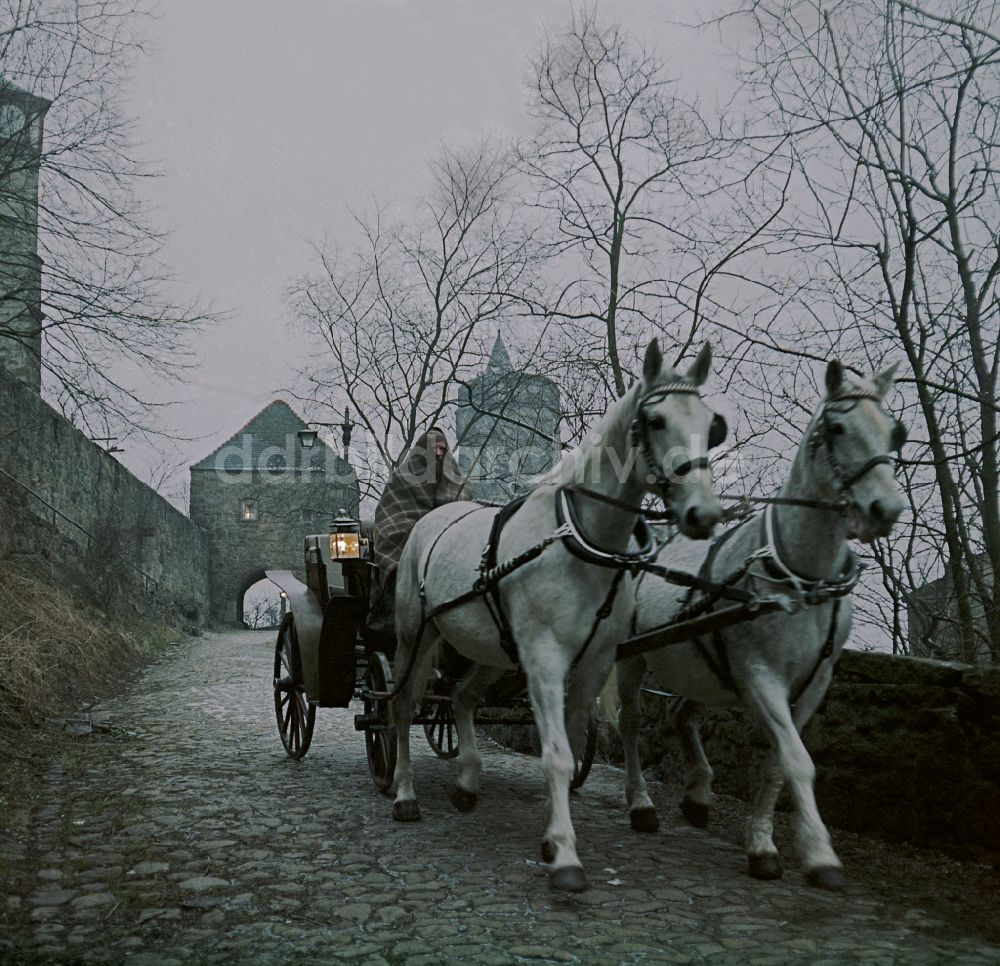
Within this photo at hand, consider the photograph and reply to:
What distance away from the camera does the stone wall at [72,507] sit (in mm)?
14148

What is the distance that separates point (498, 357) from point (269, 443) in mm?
22944

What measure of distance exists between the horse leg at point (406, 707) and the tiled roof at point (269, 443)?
31589mm

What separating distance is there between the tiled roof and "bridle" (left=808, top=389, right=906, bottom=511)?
33634 mm

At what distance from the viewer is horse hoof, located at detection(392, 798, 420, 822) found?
4918mm

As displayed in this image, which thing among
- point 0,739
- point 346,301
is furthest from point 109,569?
point 0,739

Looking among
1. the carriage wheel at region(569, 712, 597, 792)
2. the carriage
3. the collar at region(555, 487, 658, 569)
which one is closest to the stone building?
the carriage

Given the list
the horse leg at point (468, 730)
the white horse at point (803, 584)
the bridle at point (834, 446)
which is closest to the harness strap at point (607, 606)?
the white horse at point (803, 584)

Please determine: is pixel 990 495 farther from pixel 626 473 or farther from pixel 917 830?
pixel 626 473

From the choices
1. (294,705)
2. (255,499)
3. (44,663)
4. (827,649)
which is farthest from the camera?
(255,499)

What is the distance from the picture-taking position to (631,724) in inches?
209

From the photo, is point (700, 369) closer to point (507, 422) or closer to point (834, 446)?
point (834, 446)

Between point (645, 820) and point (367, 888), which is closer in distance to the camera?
point (367, 888)

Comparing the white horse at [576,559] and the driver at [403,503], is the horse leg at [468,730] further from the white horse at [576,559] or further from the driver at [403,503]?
the driver at [403,503]

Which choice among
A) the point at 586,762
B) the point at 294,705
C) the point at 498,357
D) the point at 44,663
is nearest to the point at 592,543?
the point at 586,762
